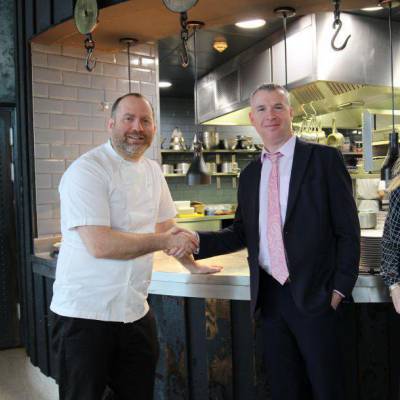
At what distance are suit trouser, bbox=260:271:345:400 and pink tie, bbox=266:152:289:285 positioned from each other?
0.22 ft

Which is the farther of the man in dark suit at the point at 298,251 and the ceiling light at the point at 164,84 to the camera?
the ceiling light at the point at 164,84

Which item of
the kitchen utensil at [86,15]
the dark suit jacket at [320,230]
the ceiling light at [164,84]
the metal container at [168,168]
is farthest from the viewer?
the metal container at [168,168]

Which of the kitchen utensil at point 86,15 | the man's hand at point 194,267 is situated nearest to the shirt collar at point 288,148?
the man's hand at point 194,267

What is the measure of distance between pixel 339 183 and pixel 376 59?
3646mm

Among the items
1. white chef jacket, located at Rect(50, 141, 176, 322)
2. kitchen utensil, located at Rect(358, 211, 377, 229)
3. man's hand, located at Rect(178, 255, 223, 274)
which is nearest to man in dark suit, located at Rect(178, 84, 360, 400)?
man's hand, located at Rect(178, 255, 223, 274)

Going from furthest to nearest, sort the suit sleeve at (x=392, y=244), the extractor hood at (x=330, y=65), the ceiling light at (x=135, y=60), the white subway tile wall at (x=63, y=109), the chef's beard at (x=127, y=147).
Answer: the extractor hood at (x=330, y=65) → the ceiling light at (x=135, y=60) → the white subway tile wall at (x=63, y=109) → the chef's beard at (x=127, y=147) → the suit sleeve at (x=392, y=244)

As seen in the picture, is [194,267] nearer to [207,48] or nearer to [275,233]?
[275,233]

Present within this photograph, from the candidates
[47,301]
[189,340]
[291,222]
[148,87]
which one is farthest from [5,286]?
[291,222]

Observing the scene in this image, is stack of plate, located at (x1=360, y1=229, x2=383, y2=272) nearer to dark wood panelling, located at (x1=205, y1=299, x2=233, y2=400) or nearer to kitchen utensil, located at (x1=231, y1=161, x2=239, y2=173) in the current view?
dark wood panelling, located at (x1=205, y1=299, x2=233, y2=400)

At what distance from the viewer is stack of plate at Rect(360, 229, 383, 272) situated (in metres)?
2.40

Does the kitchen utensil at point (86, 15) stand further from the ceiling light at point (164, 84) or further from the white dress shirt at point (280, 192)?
the ceiling light at point (164, 84)

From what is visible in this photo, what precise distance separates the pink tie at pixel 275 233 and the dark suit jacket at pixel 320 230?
0.05 meters

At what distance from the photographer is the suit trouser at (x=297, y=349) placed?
2.07 metres

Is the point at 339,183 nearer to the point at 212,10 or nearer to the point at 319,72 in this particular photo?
the point at 212,10
